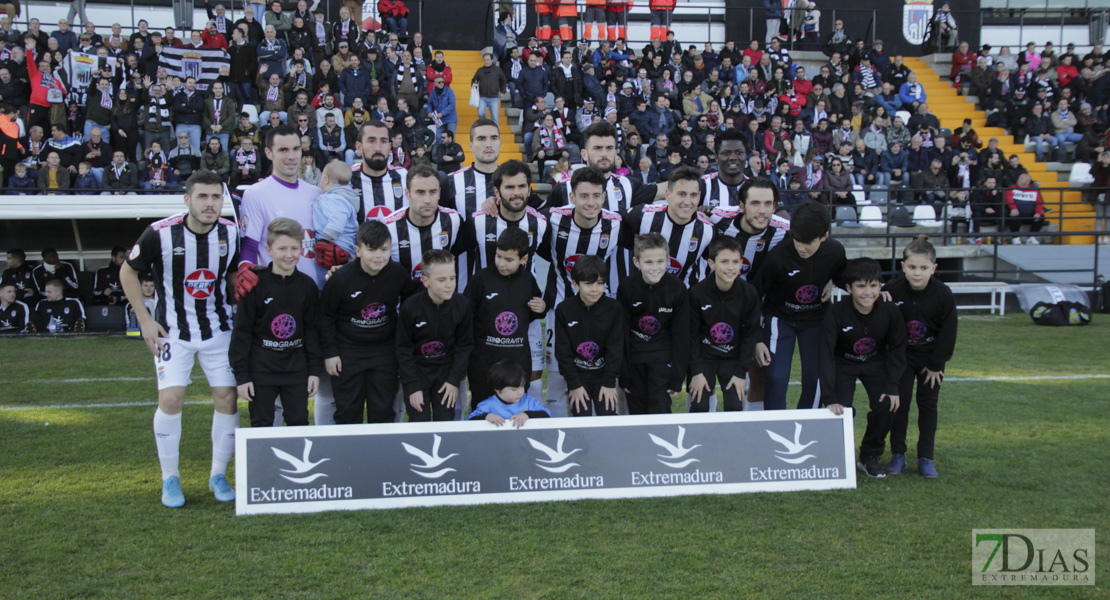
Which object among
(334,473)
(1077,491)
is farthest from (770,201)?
(334,473)

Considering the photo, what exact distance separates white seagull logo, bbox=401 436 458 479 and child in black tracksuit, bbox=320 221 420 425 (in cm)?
52

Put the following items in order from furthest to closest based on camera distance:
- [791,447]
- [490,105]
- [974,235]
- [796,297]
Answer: [490,105]
[974,235]
[796,297]
[791,447]

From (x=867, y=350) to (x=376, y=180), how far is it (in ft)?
9.97

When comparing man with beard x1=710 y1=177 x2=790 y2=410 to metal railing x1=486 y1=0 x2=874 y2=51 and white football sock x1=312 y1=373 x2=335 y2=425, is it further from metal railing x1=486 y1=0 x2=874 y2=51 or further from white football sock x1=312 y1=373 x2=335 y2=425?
metal railing x1=486 y1=0 x2=874 y2=51

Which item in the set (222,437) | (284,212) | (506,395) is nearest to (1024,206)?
(506,395)

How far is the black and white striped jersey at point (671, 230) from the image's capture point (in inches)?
202

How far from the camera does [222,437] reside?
4453 mm

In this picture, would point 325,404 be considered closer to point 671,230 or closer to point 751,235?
point 671,230

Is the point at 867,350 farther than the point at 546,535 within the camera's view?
Yes

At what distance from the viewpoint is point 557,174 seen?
1313 centimetres

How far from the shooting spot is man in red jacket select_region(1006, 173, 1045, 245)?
1513 cm

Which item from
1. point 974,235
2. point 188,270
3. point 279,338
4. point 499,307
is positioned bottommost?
point 279,338

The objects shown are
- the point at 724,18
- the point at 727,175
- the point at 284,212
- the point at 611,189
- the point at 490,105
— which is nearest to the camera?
the point at 284,212

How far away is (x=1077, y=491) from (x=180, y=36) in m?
17.2
